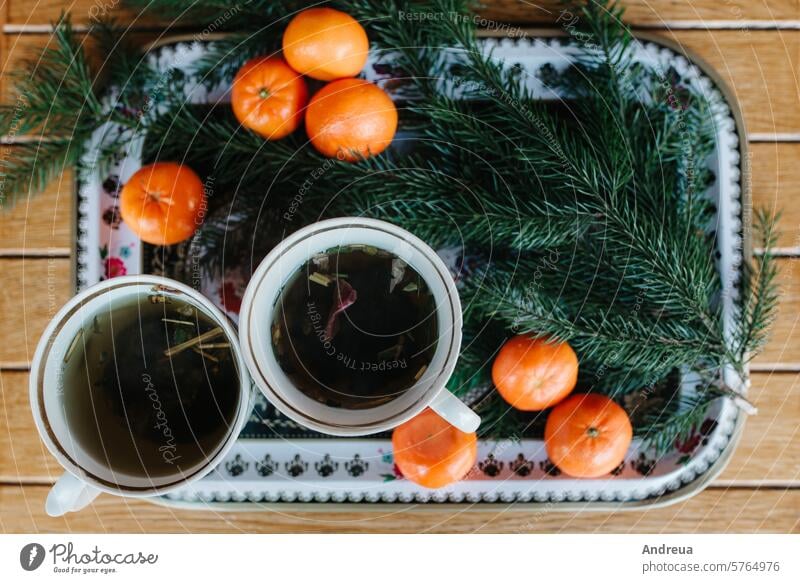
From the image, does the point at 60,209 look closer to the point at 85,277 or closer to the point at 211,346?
the point at 85,277

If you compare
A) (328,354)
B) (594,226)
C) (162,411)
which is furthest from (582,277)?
(162,411)

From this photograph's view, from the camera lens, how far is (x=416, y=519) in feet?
1.64

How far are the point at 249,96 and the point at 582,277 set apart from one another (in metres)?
0.29

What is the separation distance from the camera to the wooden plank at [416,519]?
50 cm

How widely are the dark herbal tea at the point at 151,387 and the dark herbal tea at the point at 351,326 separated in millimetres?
47

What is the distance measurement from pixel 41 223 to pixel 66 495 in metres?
0.25

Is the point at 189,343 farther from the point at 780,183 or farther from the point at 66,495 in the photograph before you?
the point at 780,183

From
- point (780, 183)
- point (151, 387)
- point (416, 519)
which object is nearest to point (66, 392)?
point (151, 387)

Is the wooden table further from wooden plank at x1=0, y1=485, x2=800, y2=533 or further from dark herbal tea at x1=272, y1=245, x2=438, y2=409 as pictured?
dark herbal tea at x1=272, y1=245, x2=438, y2=409

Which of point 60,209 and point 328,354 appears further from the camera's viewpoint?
point 60,209

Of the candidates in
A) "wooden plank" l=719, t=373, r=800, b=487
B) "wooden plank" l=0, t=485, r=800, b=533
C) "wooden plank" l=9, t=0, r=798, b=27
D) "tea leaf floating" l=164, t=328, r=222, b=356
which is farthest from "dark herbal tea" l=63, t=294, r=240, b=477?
"wooden plank" l=719, t=373, r=800, b=487

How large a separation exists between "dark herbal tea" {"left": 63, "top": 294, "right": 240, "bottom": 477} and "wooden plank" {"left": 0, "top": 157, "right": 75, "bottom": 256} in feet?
0.50
